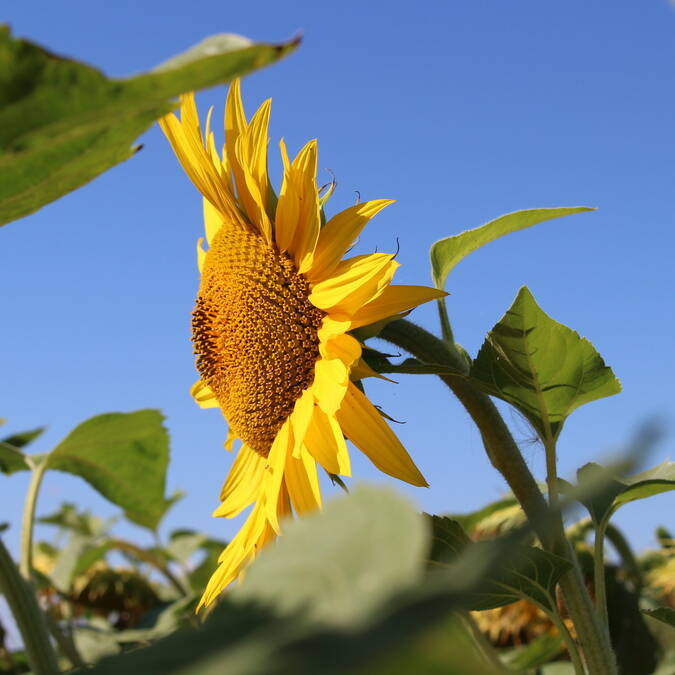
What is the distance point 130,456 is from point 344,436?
83cm

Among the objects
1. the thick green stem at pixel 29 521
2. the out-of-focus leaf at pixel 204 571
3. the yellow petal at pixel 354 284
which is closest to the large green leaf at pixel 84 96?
the yellow petal at pixel 354 284

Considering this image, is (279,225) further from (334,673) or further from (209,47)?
(334,673)

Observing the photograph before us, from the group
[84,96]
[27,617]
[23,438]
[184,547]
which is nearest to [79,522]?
[184,547]

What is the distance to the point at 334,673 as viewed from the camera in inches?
7.7

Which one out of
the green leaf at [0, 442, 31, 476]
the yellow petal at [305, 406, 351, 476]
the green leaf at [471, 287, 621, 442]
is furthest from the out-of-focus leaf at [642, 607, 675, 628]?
the green leaf at [0, 442, 31, 476]

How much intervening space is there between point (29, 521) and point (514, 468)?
1.01 meters

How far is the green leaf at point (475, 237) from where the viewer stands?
1.01m

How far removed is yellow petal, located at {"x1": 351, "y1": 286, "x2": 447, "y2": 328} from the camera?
98cm

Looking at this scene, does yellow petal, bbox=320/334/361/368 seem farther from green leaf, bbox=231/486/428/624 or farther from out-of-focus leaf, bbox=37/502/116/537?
out-of-focus leaf, bbox=37/502/116/537

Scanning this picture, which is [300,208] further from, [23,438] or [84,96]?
[23,438]

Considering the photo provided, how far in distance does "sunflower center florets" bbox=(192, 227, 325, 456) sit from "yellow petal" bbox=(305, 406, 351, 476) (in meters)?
0.07

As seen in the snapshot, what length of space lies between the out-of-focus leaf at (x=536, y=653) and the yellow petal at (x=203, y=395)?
0.75 metres

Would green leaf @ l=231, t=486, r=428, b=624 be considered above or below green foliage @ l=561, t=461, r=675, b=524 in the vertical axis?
above

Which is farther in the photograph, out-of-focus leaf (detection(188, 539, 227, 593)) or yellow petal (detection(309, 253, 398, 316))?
out-of-focus leaf (detection(188, 539, 227, 593))
